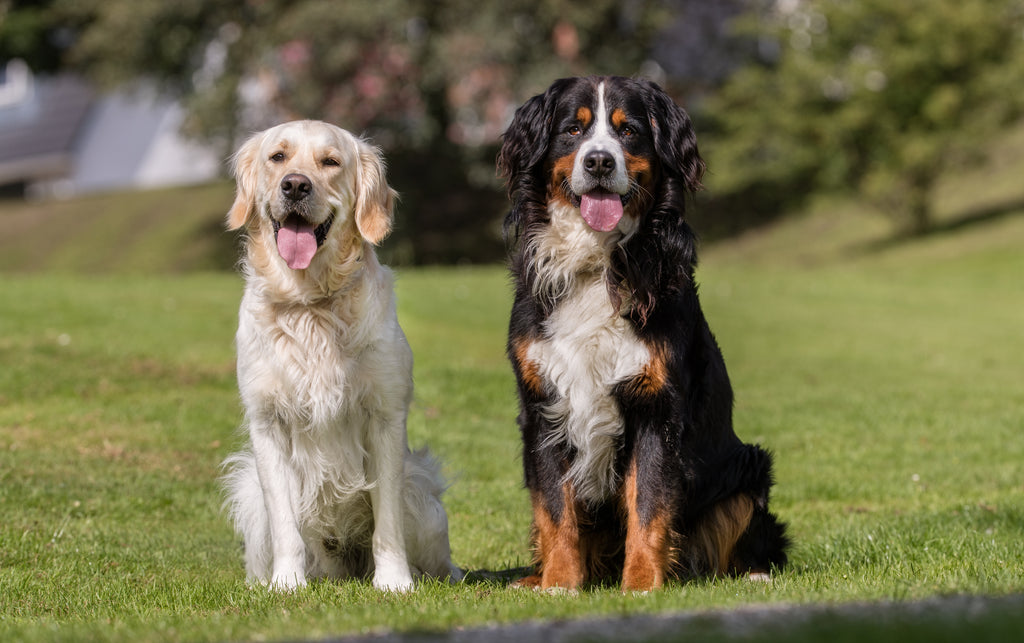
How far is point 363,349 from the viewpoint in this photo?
18.5 ft

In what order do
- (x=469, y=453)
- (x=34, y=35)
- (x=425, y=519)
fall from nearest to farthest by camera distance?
1. (x=425, y=519)
2. (x=469, y=453)
3. (x=34, y=35)

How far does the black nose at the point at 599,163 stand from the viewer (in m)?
5.27

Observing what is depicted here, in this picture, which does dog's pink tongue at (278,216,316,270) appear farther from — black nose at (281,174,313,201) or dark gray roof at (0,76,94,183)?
dark gray roof at (0,76,94,183)

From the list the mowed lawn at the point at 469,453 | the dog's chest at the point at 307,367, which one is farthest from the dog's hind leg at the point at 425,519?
the dog's chest at the point at 307,367

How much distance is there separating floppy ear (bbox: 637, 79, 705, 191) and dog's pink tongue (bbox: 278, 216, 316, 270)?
1638 millimetres

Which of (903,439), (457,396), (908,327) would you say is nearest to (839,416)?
(903,439)

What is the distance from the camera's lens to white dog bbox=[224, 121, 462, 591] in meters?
5.58

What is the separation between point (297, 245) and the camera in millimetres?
5613

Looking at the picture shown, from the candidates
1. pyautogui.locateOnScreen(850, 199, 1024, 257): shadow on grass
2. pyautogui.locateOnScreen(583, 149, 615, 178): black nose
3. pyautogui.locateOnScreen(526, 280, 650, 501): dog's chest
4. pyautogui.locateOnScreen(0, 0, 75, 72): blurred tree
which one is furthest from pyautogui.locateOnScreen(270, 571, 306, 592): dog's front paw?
pyautogui.locateOnScreen(0, 0, 75, 72): blurred tree

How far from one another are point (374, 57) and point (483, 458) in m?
17.6

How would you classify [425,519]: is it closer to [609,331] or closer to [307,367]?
[307,367]

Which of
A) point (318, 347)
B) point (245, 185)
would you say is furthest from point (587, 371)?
point (245, 185)

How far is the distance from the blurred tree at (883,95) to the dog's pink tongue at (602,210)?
2209 cm

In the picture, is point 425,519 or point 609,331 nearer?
point 609,331
